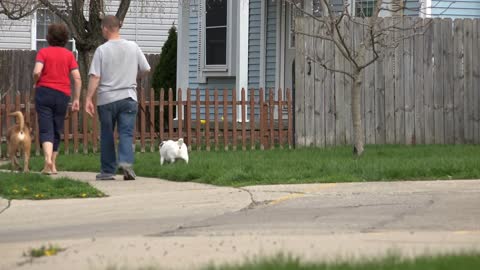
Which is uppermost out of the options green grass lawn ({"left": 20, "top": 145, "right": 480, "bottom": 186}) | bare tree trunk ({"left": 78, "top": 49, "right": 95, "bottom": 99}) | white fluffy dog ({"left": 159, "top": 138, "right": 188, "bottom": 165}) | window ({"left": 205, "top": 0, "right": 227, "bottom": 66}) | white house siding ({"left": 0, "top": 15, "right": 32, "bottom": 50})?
white house siding ({"left": 0, "top": 15, "right": 32, "bottom": 50})

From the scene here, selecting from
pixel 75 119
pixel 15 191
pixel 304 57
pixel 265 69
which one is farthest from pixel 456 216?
pixel 265 69

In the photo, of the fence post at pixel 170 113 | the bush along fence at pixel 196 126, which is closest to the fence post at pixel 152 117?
the bush along fence at pixel 196 126

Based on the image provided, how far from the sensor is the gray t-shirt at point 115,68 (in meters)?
12.8

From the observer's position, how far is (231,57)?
74.1 ft

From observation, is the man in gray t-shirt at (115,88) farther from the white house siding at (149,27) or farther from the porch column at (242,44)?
the white house siding at (149,27)

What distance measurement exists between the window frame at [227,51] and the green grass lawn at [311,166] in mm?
6318

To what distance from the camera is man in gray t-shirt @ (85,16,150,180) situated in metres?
12.8

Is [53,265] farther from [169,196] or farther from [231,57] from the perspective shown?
[231,57]

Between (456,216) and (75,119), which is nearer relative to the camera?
A: (456,216)

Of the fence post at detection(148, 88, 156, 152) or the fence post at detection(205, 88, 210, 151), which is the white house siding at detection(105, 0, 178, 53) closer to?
the fence post at detection(148, 88, 156, 152)

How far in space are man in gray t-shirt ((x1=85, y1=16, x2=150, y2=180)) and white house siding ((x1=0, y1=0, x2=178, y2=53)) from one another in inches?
755

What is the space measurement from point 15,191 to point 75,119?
6.65m

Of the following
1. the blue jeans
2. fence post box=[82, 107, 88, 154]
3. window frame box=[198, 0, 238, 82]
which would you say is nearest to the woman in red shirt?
the blue jeans

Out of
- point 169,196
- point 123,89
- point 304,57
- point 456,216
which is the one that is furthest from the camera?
point 304,57
